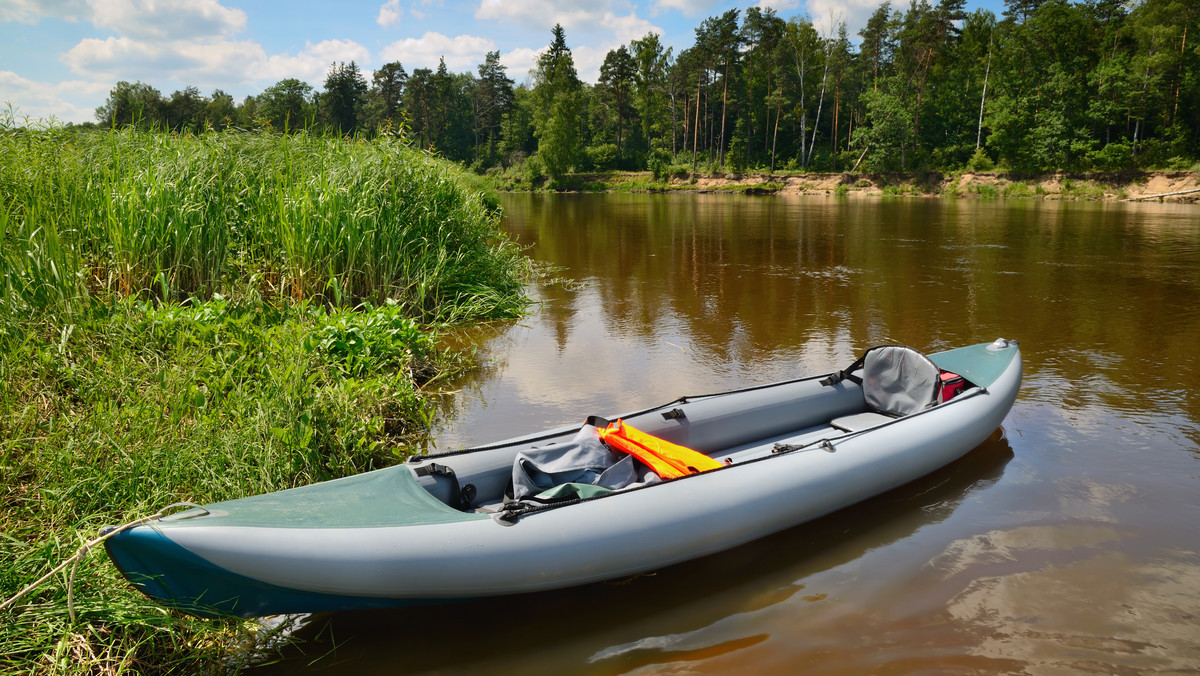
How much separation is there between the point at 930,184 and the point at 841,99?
423 inches

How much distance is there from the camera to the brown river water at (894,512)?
105 inches

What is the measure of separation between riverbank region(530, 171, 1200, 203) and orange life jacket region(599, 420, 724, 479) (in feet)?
82.3

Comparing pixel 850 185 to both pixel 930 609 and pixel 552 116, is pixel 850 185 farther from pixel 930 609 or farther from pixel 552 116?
pixel 930 609

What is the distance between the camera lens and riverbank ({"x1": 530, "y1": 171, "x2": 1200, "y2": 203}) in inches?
1070

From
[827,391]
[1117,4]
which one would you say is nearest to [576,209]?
[827,391]

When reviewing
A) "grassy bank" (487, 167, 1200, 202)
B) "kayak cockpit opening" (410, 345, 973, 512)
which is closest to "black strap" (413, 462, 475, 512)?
"kayak cockpit opening" (410, 345, 973, 512)

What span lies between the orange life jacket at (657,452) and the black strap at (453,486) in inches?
28.9

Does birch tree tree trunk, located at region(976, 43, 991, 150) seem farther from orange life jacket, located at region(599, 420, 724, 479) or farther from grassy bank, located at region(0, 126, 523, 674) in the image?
orange life jacket, located at region(599, 420, 724, 479)

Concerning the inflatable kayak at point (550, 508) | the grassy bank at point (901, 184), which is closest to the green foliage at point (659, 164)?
the grassy bank at point (901, 184)

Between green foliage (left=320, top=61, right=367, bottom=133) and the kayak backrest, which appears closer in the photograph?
the kayak backrest

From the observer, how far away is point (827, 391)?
449cm

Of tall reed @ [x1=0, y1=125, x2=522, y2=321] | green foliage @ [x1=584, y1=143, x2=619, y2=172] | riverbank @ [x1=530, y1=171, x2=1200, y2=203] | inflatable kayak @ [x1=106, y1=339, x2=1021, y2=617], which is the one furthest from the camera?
green foliage @ [x1=584, y1=143, x2=619, y2=172]

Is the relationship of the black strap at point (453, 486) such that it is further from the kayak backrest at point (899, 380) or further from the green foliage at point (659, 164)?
the green foliage at point (659, 164)

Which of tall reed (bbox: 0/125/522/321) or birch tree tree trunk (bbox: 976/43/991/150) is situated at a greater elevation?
birch tree tree trunk (bbox: 976/43/991/150)
